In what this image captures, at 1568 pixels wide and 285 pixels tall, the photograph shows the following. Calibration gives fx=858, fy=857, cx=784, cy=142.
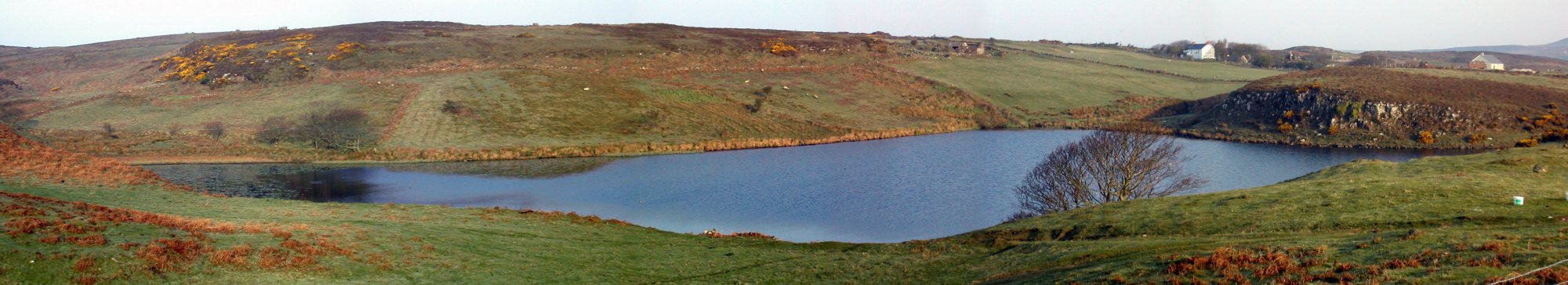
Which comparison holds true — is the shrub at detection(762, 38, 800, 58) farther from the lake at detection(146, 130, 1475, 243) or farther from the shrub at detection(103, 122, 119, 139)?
the shrub at detection(103, 122, 119, 139)

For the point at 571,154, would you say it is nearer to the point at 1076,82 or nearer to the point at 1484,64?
the point at 1076,82

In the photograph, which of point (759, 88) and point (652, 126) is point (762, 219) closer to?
point (652, 126)

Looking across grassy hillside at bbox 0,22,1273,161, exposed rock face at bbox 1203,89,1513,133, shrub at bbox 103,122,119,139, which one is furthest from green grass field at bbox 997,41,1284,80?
shrub at bbox 103,122,119,139

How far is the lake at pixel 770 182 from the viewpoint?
151ft

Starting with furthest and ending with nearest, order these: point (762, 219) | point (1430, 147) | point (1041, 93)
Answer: point (1041, 93) < point (1430, 147) < point (762, 219)

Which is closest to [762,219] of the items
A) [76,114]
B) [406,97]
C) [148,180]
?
[148,180]

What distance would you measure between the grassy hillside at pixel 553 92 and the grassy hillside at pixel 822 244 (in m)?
48.3

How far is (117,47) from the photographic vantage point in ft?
480

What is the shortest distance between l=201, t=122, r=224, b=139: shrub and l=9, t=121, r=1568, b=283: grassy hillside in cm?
5299

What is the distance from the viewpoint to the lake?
4609cm

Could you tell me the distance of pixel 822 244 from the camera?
3491cm

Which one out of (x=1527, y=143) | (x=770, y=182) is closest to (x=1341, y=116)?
(x=1527, y=143)

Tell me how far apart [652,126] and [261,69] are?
53.3 metres

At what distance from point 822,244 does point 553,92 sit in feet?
241
